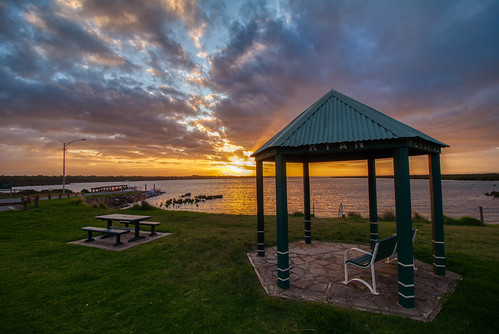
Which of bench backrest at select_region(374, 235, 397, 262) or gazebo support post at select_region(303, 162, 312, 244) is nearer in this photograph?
bench backrest at select_region(374, 235, 397, 262)

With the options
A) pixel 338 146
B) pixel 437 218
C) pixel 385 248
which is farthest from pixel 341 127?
pixel 437 218

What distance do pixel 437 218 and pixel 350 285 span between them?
2.57 meters

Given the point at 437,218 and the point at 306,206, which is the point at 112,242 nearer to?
the point at 306,206

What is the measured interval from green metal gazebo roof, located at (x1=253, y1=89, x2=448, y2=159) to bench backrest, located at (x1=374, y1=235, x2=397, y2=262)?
6.44 feet

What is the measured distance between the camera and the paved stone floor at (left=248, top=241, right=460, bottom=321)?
12.3ft

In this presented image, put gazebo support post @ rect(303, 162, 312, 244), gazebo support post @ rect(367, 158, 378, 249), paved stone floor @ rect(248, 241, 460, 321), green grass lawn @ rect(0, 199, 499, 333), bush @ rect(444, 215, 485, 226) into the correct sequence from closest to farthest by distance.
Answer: green grass lawn @ rect(0, 199, 499, 333), paved stone floor @ rect(248, 241, 460, 321), gazebo support post @ rect(367, 158, 378, 249), gazebo support post @ rect(303, 162, 312, 244), bush @ rect(444, 215, 485, 226)

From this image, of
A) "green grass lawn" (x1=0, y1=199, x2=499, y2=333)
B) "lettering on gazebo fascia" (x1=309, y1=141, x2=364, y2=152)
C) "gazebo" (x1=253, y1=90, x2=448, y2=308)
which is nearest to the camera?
"green grass lawn" (x1=0, y1=199, x2=499, y2=333)

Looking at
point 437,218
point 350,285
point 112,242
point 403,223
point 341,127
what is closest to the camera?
point 403,223

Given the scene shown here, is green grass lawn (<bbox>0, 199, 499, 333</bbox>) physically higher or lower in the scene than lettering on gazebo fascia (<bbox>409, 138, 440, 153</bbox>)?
lower

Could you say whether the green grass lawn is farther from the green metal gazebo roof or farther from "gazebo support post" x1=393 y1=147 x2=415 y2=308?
the green metal gazebo roof

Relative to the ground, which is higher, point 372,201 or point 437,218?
point 372,201

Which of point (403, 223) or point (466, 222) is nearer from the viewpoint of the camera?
point (403, 223)

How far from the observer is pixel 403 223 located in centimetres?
393

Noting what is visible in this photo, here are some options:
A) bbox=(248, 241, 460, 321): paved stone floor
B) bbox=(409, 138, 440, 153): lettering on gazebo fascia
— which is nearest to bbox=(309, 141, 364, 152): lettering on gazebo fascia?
bbox=(409, 138, 440, 153): lettering on gazebo fascia
